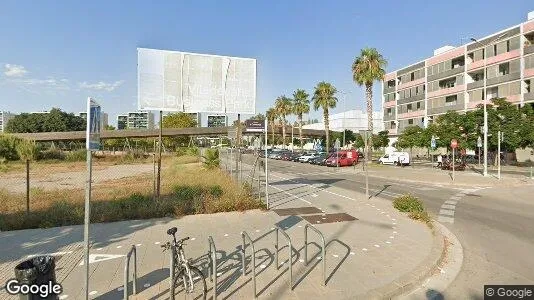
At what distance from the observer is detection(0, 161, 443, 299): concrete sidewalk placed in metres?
5.52

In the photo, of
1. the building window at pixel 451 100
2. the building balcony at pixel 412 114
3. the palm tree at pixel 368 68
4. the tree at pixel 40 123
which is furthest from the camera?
the tree at pixel 40 123

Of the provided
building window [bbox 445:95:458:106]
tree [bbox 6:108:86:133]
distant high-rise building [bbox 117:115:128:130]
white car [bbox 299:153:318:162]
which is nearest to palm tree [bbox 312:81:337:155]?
white car [bbox 299:153:318:162]

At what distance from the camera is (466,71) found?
2030 inches

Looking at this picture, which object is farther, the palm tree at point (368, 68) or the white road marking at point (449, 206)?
the palm tree at point (368, 68)

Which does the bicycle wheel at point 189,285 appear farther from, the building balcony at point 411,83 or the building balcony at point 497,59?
the building balcony at point 411,83

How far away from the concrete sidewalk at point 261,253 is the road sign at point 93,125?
2549 millimetres

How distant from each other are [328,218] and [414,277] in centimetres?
510

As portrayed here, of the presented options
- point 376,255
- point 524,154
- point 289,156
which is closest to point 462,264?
point 376,255

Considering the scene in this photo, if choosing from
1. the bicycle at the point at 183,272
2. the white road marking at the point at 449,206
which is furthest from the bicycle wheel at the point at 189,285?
the white road marking at the point at 449,206

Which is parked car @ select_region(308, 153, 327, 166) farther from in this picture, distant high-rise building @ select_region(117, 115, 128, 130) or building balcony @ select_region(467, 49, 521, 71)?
distant high-rise building @ select_region(117, 115, 128, 130)

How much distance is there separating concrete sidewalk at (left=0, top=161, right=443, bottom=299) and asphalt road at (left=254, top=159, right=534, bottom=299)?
696mm

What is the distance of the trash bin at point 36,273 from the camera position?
430 centimetres

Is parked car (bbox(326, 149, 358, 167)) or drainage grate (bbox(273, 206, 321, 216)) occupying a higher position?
parked car (bbox(326, 149, 358, 167))

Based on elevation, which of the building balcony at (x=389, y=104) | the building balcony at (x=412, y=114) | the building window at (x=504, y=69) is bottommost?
the building balcony at (x=412, y=114)
